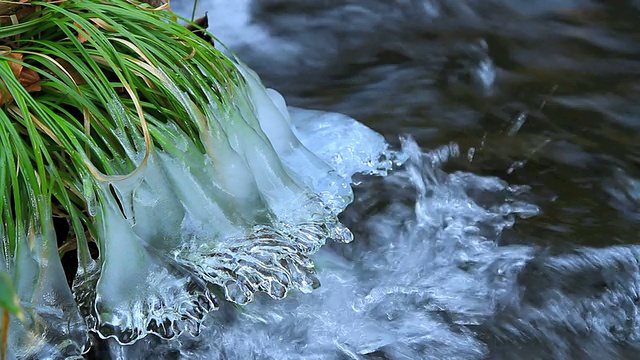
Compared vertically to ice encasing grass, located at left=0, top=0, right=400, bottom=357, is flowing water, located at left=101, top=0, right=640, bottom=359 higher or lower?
lower

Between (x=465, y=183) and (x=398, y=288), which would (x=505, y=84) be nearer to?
(x=465, y=183)

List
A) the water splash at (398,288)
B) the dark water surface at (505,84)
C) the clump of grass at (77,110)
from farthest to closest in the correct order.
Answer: the dark water surface at (505,84) < the water splash at (398,288) < the clump of grass at (77,110)

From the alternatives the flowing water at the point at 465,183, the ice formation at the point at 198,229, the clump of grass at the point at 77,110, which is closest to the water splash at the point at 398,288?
the flowing water at the point at 465,183

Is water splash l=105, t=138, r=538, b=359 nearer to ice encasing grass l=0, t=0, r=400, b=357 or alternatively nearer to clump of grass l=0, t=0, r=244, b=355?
ice encasing grass l=0, t=0, r=400, b=357

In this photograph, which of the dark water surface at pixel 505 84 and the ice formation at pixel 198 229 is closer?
the ice formation at pixel 198 229

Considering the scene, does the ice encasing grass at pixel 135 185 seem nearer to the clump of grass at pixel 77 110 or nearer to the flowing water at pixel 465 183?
the clump of grass at pixel 77 110

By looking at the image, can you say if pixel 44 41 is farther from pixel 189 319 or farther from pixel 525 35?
pixel 525 35

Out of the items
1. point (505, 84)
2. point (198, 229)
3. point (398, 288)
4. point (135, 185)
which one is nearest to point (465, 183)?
point (398, 288)

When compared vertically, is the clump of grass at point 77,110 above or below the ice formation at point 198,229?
above

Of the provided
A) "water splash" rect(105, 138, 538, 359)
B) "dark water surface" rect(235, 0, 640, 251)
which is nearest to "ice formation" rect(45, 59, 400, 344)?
"water splash" rect(105, 138, 538, 359)
